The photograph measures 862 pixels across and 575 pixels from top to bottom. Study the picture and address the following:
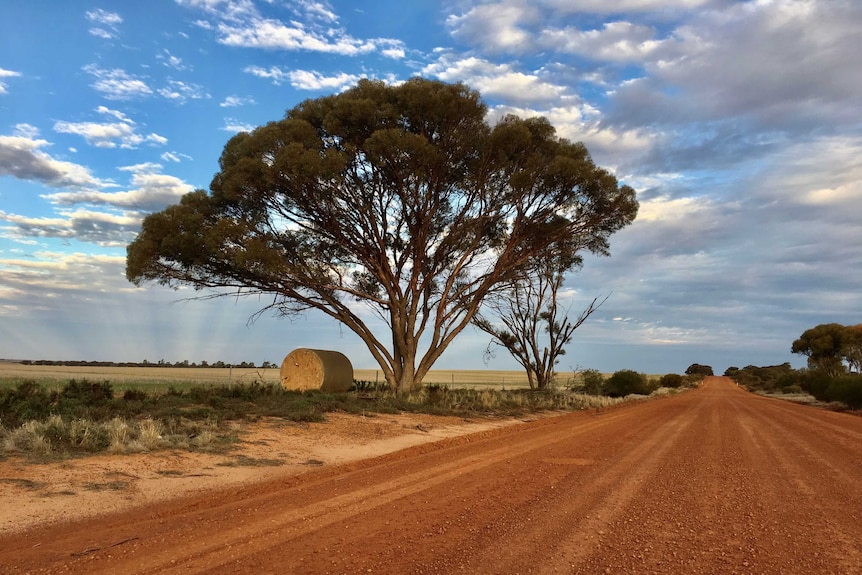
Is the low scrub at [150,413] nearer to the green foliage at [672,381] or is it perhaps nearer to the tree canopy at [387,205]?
the tree canopy at [387,205]

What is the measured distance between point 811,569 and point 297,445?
9657 mm

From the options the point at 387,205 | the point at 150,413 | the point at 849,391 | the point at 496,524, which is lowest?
the point at 496,524

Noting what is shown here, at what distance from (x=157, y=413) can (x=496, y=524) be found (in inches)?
418

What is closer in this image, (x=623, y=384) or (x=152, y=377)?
(x=623, y=384)

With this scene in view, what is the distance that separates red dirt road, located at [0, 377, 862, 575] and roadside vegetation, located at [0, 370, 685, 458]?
336 cm

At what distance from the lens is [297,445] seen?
12.5m

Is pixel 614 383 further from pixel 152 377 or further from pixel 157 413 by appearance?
pixel 157 413

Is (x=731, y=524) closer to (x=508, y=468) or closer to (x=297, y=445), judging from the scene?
(x=508, y=468)

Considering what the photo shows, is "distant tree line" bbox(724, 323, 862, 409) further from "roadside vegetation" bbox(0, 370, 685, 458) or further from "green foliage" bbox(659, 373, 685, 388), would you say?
"roadside vegetation" bbox(0, 370, 685, 458)

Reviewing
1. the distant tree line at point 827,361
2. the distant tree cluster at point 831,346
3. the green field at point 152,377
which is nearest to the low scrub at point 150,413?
the green field at point 152,377

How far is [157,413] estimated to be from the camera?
556 inches

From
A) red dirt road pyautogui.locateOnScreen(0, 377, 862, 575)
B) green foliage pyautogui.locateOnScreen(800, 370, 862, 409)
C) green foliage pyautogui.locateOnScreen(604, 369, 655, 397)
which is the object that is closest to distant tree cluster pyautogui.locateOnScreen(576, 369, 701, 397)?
green foliage pyautogui.locateOnScreen(604, 369, 655, 397)

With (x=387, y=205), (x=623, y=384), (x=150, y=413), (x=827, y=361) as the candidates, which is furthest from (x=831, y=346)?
(x=150, y=413)

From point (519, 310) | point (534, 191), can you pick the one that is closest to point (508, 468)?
point (534, 191)
